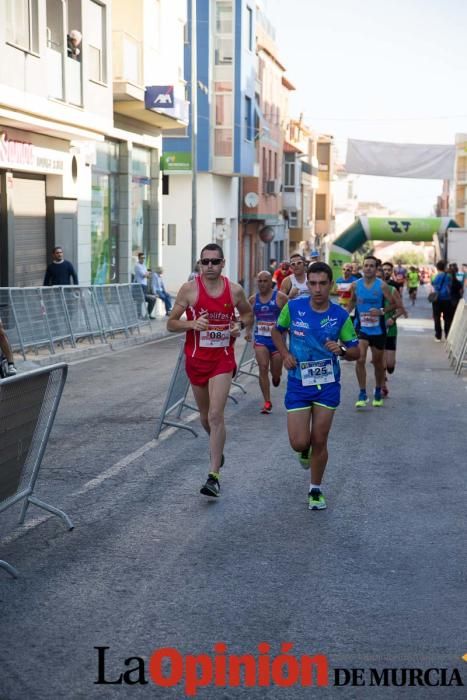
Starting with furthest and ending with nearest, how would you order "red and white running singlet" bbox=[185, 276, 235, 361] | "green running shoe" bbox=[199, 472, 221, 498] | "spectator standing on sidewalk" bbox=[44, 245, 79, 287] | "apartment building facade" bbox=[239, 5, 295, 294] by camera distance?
"apartment building facade" bbox=[239, 5, 295, 294] → "spectator standing on sidewalk" bbox=[44, 245, 79, 287] → "red and white running singlet" bbox=[185, 276, 235, 361] → "green running shoe" bbox=[199, 472, 221, 498]

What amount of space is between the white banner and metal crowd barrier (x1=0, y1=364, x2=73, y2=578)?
30380 millimetres

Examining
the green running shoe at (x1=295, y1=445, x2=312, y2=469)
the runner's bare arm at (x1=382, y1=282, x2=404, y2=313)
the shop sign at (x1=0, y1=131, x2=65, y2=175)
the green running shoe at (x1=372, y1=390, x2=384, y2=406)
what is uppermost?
the shop sign at (x1=0, y1=131, x2=65, y2=175)

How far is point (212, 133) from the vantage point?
46406mm

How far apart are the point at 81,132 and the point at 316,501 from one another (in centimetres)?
1789

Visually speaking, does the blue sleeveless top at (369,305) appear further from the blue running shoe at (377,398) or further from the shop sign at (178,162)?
the shop sign at (178,162)

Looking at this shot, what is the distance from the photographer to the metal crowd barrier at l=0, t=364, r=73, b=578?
6.33 m

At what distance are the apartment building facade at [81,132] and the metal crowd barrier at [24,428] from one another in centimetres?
1410

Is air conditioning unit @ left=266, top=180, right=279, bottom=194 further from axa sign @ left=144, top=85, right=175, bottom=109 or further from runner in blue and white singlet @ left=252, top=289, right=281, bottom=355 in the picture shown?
runner in blue and white singlet @ left=252, top=289, right=281, bottom=355

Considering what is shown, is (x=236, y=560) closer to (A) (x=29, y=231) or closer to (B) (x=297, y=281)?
(B) (x=297, y=281)

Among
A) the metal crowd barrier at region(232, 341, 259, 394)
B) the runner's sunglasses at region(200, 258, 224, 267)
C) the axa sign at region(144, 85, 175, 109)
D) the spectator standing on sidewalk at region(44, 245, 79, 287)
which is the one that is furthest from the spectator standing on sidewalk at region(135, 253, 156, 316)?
the runner's sunglasses at region(200, 258, 224, 267)

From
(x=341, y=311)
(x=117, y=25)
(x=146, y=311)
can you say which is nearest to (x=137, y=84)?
(x=117, y=25)

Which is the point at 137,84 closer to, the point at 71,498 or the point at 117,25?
the point at 117,25

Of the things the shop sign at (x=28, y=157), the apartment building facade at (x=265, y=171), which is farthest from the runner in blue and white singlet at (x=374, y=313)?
the apartment building facade at (x=265, y=171)

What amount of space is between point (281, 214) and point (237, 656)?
6261cm
